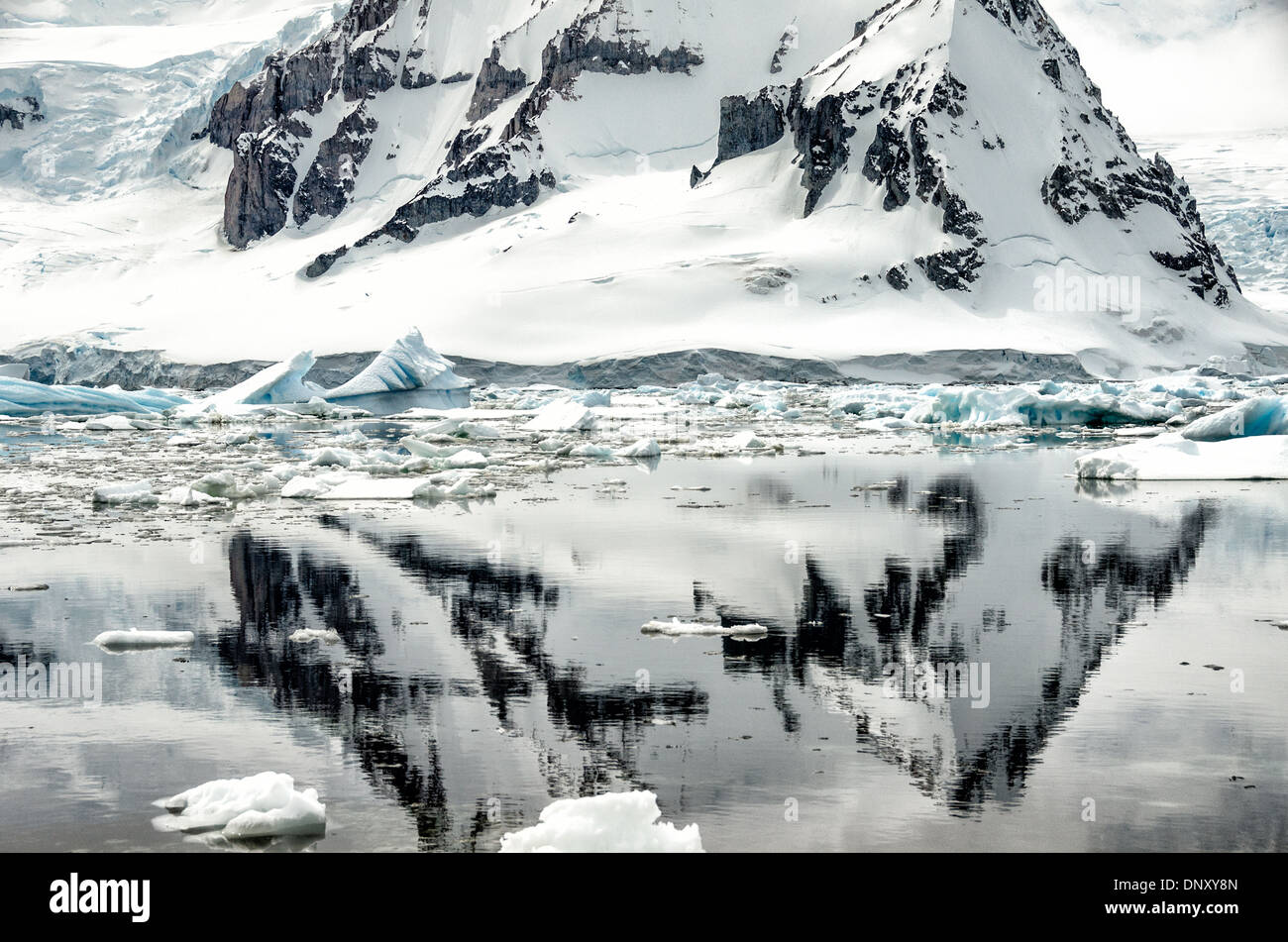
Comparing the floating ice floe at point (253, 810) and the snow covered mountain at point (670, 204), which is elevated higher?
the snow covered mountain at point (670, 204)

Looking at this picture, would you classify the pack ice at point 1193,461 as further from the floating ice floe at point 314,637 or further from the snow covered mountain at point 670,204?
the snow covered mountain at point 670,204

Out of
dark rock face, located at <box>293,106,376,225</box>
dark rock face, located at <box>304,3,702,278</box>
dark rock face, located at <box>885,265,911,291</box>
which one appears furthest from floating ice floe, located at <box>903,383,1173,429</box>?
dark rock face, located at <box>293,106,376,225</box>

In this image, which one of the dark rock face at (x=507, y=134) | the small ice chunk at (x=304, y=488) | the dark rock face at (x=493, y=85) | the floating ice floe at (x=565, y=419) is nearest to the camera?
the small ice chunk at (x=304, y=488)

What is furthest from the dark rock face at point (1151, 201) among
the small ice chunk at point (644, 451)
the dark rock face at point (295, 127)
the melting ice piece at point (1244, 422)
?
the small ice chunk at point (644, 451)

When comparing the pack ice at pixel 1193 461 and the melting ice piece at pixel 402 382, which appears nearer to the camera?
the pack ice at pixel 1193 461

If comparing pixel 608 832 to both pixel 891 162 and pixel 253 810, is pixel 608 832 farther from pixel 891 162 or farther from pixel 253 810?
pixel 891 162

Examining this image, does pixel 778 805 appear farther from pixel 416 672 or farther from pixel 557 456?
pixel 557 456

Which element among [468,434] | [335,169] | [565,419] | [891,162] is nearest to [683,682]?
[468,434]
